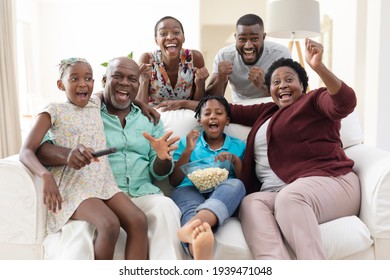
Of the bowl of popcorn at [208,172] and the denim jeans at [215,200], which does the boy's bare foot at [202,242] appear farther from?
the bowl of popcorn at [208,172]

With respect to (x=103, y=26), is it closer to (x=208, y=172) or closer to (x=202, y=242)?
(x=208, y=172)

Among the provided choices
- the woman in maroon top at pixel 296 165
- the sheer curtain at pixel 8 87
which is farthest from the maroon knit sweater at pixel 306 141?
the sheer curtain at pixel 8 87

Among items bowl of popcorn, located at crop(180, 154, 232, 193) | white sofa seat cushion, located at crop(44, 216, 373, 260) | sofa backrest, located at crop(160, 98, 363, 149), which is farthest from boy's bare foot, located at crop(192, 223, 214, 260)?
sofa backrest, located at crop(160, 98, 363, 149)

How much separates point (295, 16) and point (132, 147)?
2.41 meters

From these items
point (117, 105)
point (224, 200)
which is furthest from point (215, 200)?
point (117, 105)

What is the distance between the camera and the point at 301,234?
148 centimetres

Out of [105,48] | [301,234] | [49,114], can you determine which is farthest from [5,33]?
[301,234]

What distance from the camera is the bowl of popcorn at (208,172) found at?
68.9 inches

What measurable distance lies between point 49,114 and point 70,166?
0.24 m

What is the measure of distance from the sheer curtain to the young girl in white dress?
276cm

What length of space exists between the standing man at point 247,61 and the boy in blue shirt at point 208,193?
362mm

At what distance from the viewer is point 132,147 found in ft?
6.06

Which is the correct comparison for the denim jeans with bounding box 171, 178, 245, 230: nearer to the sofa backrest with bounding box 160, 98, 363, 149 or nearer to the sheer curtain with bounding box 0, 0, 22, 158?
the sofa backrest with bounding box 160, 98, 363, 149

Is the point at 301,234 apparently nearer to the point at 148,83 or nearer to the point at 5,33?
the point at 148,83
